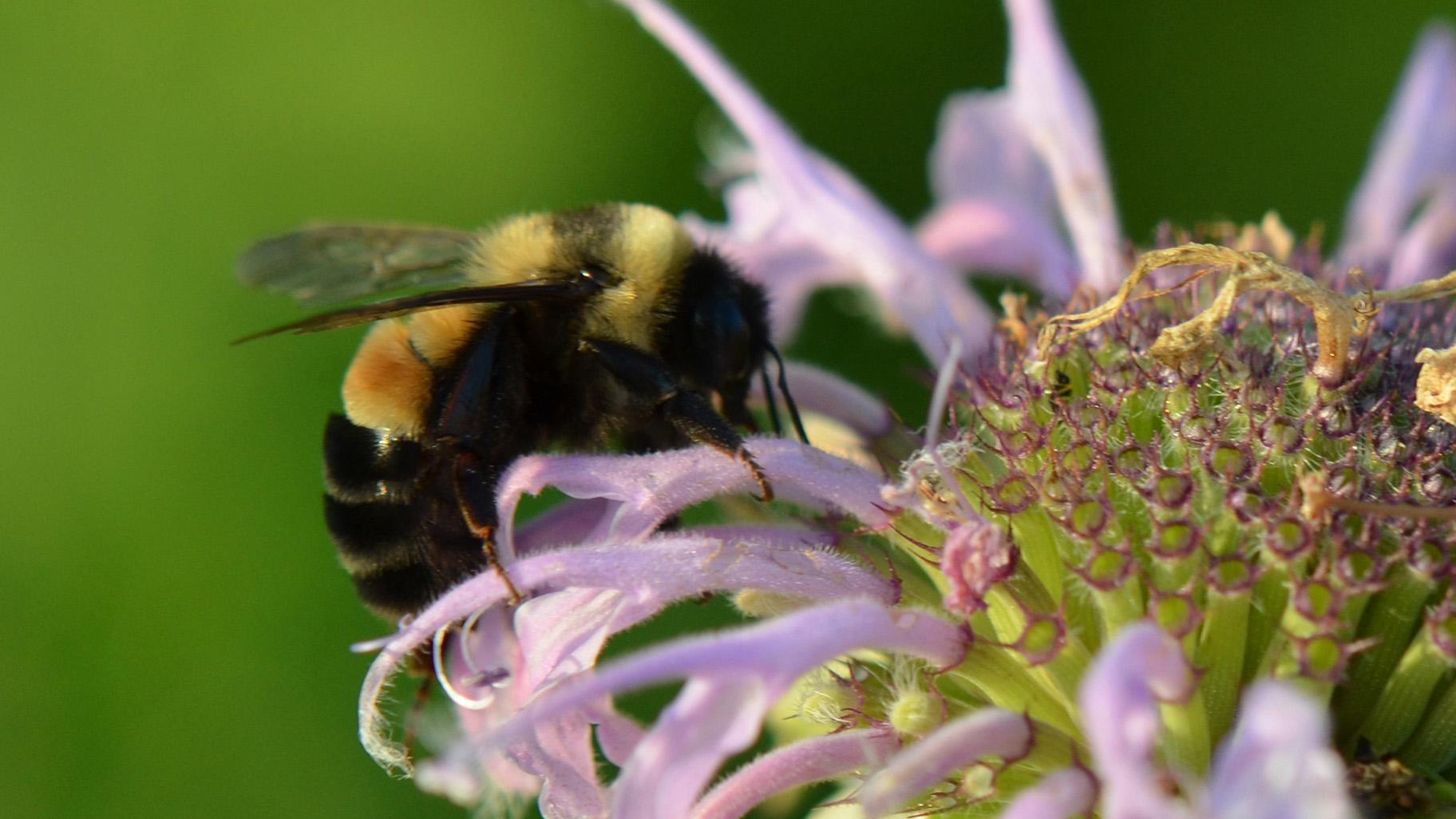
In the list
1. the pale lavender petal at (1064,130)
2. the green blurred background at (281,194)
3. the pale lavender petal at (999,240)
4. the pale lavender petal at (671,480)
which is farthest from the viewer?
the green blurred background at (281,194)

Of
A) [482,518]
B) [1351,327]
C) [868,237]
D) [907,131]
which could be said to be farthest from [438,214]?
[1351,327]

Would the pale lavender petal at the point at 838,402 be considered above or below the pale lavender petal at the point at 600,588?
above

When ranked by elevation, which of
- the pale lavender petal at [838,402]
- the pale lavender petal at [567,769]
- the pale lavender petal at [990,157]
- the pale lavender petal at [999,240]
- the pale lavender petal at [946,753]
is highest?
the pale lavender petal at [990,157]

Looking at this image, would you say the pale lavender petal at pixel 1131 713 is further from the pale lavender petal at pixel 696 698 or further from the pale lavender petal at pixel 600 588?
the pale lavender petal at pixel 600 588

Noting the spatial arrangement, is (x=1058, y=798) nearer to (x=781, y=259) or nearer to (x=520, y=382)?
(x=520, y=382)

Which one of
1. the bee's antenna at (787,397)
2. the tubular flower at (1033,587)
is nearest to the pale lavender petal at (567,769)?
the tubular flower at (1033,587)

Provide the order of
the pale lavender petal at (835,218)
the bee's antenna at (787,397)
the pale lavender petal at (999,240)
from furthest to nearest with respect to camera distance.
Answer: the pale lavender petal at (999,240), the pale lavender petal at (835,218), the bee's antenna at (787,397)

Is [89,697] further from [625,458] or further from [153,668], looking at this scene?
[625,458]
